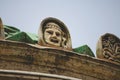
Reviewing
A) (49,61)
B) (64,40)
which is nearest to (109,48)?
(64,40)

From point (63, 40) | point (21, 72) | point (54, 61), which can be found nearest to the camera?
point (21, 72)

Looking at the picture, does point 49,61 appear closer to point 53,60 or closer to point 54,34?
point 53,60

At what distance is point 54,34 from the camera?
15172 millimetres

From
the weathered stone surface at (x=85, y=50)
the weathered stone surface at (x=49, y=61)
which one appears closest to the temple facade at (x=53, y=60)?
the weathered stone surface at (x=49, y=61)

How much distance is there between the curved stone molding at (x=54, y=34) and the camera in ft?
48.9

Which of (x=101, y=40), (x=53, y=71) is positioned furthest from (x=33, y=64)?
(x=101, y=40)

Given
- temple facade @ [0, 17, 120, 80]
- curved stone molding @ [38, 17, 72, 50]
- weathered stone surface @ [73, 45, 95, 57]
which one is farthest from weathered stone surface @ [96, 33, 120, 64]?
curved stone molding @ [38, 17, 72, 50]

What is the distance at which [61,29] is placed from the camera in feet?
51.2

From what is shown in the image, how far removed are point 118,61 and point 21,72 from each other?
151 inches

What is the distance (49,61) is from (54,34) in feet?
3.89

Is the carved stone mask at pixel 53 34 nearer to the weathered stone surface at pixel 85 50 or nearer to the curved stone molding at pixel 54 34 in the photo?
the curved stone molding at pixel 54 34

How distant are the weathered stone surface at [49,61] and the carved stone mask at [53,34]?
58cm

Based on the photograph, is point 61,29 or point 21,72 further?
point 61,29

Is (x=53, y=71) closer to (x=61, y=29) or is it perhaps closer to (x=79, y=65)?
(x=79, y=65)
